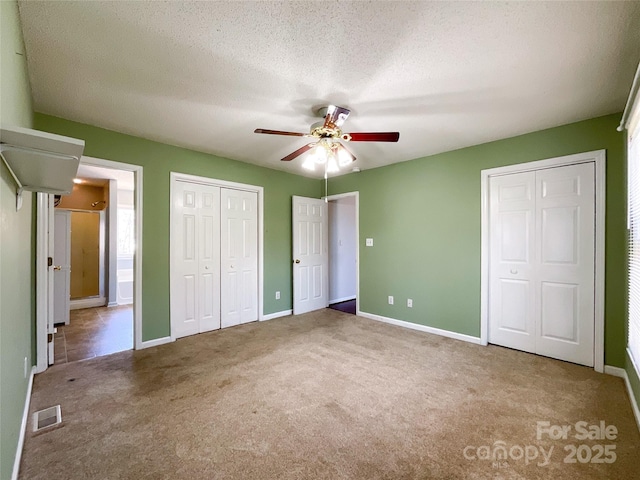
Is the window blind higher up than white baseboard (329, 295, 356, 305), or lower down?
higher up

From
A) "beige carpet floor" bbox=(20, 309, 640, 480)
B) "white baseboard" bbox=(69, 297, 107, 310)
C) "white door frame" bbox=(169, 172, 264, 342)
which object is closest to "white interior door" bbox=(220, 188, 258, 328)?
"white door frame" bbox=(169, 172, 264, 342)

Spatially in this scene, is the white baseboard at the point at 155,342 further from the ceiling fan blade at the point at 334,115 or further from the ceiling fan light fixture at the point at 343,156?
the ceiling fan blade at the point at 334,115

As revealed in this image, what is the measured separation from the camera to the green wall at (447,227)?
270cm

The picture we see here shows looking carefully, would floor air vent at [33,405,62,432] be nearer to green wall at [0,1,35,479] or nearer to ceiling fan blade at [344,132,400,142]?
green wall at [0,1,35,479]

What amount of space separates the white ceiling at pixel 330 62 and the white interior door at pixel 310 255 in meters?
2.22

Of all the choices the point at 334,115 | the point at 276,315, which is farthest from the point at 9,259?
the point at 276,315

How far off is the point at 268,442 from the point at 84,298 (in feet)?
18.9

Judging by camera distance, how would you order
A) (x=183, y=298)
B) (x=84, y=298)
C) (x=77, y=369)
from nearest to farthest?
(x=77, y=369) < (x=183, y=298) < (x=84, y=298)

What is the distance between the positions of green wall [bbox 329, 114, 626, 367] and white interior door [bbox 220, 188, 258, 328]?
1709mm

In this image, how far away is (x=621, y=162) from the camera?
265 cm

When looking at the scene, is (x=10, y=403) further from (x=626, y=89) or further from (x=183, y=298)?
(x=626, y=89)

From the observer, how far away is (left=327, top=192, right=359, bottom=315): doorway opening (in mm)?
5834

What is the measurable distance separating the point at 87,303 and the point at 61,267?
1285 mm

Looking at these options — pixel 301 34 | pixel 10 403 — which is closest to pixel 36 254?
pixel 10 403
